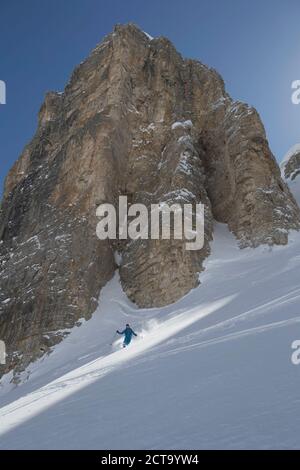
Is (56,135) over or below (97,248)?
over

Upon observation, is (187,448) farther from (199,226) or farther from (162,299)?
(199,226)

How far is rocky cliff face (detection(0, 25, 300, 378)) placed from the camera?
82.9 feet

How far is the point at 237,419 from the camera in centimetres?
421

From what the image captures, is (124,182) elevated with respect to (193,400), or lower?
elevated

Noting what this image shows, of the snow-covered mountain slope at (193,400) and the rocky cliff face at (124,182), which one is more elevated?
the rocky cliff face at (124,182)

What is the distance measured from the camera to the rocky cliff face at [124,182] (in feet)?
82.9

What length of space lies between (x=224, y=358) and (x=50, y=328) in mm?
18657

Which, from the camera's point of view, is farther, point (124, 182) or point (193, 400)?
point (124, 182)

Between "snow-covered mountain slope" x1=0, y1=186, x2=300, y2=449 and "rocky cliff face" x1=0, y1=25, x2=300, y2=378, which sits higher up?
"rocky cliff face" x1=0, y1=25, x2=300, y2=378

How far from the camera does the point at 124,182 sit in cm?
3136

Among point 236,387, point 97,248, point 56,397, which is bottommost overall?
point 236,387

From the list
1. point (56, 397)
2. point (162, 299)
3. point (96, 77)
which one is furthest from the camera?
point (96, 77)
